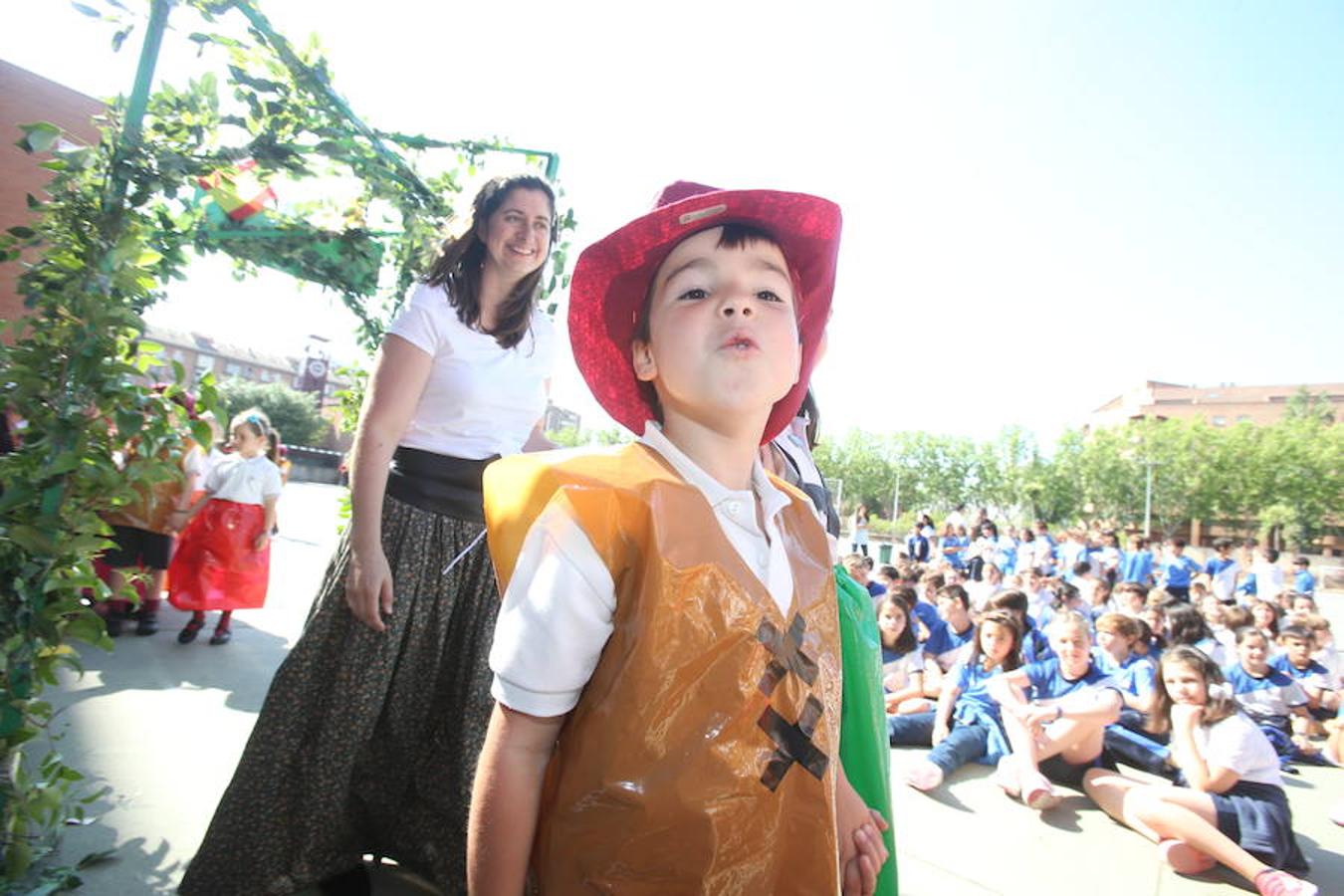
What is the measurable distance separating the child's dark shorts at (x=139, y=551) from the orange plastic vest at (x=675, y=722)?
18.1ft

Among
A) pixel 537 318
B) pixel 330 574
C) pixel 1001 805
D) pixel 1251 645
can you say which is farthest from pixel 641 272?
pixel 1251 645

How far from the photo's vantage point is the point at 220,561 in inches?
200

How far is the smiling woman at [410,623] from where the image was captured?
1695 mm

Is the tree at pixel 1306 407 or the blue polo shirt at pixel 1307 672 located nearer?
the blue polo shirt at pixel 1307 672

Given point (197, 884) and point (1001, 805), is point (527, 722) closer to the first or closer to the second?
point (197, 884)

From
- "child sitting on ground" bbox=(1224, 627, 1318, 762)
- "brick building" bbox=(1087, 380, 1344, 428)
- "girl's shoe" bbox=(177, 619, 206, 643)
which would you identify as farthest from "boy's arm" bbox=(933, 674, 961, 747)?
"brick building" bbox=(1087, 380, 1344, 428)

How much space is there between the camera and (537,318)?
202 centimetres

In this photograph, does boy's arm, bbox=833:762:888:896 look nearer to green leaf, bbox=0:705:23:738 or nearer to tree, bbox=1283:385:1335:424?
green leaf, bbox=0:705:23:738

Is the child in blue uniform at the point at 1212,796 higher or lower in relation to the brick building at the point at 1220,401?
lower

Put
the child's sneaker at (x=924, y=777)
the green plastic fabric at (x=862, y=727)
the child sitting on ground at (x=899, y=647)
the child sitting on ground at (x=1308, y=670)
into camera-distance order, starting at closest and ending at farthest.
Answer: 1. the green plastic fabric at (x=862, y=727)
2. the child's sneaker at (x=924, y=777)
3. the child sitting on ground at (x=899, y=647)
4. the child sitting on ground at (x=1308, y=670)

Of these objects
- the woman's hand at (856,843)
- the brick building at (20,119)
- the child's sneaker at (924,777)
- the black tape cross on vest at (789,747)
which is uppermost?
the brick building at (20,119)

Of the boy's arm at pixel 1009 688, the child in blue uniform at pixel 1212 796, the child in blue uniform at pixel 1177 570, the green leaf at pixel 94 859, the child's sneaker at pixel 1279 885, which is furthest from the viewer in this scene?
the child in blue uniform at pixel 1177 570

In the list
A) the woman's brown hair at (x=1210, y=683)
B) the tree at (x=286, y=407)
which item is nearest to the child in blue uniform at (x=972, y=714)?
the woman's brown hair at (x=1210, y=683)

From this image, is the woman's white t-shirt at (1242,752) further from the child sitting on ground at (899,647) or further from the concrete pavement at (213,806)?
the child sitting on ground at (899,647)
